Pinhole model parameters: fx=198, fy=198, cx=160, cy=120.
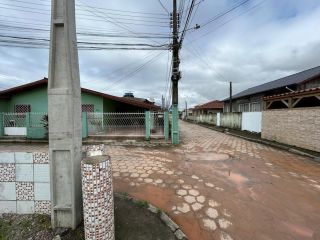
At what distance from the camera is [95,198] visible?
2.31 meters

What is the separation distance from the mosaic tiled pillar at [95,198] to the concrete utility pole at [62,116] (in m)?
0.44

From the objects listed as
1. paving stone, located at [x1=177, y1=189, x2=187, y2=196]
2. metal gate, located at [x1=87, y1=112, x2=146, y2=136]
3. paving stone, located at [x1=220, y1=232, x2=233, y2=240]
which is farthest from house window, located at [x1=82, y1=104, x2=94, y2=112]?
paving stone, located at [x1=220, y1=232, x2=233, y2=240]

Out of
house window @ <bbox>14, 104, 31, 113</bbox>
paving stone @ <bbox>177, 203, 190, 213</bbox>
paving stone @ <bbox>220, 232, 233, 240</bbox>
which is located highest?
house window @ <bbox>14, 104, 31, 113</bbox>

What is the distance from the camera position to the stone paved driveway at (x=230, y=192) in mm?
3082

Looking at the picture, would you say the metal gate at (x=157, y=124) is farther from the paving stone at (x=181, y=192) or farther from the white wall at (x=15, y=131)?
the white wall at (x=15, y=131)

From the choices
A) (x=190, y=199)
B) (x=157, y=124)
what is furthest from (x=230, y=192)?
(x=157, y=124)

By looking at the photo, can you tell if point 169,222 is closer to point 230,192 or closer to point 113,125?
point 230,192

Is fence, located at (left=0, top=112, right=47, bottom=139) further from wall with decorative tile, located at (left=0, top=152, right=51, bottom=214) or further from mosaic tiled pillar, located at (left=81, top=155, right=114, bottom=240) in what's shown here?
mosaic tiled pillar, located at (left=81, top=155, right=114, bottom=240)

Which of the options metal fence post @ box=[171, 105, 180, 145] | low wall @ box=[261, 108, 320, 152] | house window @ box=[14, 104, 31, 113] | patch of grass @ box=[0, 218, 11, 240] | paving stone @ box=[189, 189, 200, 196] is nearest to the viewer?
patch of grass @ box=[0, 218, 11, 240]

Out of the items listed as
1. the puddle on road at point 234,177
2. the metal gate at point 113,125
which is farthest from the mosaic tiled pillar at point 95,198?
the metal gate at point 113,125

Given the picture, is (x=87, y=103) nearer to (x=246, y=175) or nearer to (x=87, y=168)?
(x=246, y=175)

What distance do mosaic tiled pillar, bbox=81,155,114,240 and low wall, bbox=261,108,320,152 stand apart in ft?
28.7

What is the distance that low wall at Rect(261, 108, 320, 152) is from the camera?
26.3 ft

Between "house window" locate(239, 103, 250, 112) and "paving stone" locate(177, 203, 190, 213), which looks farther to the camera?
"house window" locate(239, 103, 250, 112)
